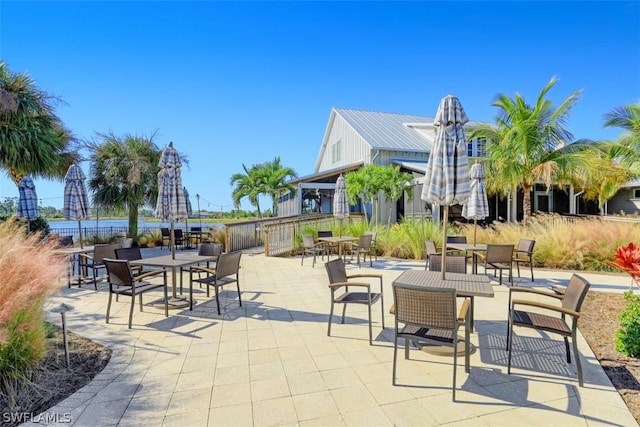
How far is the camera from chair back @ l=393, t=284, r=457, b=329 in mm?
2820

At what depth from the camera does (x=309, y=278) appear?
26.0 ft

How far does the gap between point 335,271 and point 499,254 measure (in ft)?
13.9

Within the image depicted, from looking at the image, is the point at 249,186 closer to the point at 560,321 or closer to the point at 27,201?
the point at 27,201

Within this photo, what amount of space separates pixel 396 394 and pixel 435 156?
2.76 meters

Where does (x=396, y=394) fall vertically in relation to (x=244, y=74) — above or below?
below

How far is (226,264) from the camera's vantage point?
5355mm

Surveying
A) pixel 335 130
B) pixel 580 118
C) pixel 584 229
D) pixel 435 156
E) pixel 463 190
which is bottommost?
pixel 584 229

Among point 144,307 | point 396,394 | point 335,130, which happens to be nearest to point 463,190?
point 396,394

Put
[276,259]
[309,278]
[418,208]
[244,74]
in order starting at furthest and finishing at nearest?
[418,208]
[244,74]
[276,259]
[309,278]

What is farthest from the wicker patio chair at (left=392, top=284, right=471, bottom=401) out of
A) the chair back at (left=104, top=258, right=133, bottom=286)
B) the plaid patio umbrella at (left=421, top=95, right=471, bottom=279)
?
the chair back at (left=104, top=258, right=133, bottom=286)

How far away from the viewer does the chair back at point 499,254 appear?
22.3 feet

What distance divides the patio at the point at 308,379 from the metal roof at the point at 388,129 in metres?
13.9

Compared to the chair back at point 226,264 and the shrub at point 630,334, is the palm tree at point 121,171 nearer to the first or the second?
the chair back at point 226,264

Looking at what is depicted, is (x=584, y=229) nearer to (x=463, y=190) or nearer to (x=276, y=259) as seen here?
(x=463, y=190)
